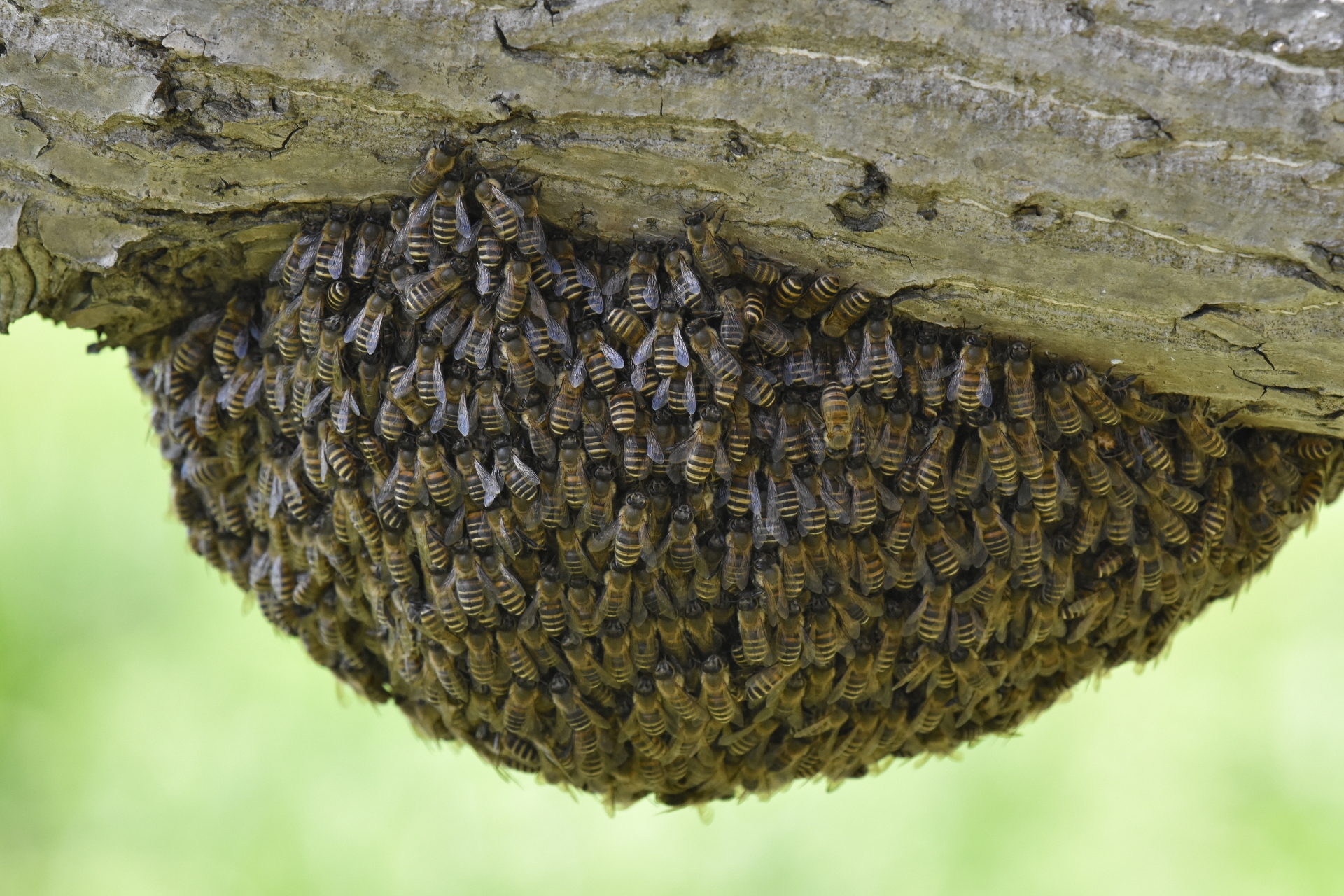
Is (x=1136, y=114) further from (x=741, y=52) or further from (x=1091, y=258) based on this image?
(x=741, y=52)

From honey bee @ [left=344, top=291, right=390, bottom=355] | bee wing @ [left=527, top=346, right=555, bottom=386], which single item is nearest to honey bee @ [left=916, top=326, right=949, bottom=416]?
bee wing @ [left=527, top=346, right=555, bottom=386]

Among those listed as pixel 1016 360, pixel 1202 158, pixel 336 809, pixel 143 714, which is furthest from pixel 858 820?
pixel 1202 158

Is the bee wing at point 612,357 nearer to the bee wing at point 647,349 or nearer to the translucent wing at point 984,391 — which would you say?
the bee wing at point 647,349

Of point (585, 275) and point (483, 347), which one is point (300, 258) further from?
point (585, 275)

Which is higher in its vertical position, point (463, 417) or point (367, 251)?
point (367, 251)

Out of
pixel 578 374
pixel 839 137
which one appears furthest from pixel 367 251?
pixel 839 137

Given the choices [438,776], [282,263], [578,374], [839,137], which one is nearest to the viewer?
[839,137]
